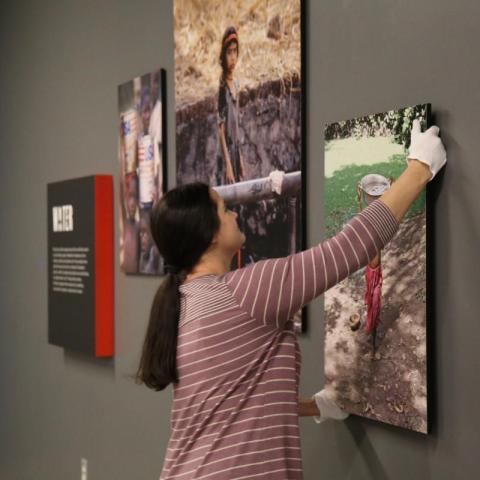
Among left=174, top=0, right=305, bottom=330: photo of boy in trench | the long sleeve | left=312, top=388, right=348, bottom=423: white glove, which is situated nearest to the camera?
the long sleeve

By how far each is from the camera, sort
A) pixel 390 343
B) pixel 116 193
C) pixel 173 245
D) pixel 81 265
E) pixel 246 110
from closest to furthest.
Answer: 1. pixel 173 245
2. pixel 390 343
3. pixel 246 110
4. pixel 116 193
5. pixel 81 265

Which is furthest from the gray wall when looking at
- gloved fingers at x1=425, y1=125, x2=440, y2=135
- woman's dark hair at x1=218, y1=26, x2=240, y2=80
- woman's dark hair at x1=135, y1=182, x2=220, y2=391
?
woman's dark hair at x1=135, y1=182, x2=220, y2=391

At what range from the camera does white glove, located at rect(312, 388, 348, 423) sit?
201 centimetres

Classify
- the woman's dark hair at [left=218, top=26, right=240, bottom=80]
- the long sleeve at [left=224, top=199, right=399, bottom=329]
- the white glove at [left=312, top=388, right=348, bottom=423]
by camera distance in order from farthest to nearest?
1. the woman's dark hair at [left=218, top=26, right=240, bottom=80]
2. the white glove at [left=312, top=388, right=348, bottom=423]
3. the long sleeve at [left=224, top=199, right=399, bottom=329]

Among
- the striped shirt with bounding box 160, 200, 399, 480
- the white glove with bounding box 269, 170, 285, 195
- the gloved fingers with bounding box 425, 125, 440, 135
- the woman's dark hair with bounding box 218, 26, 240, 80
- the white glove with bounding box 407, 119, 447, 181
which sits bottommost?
the striped shirt with bounding box 160, 200, 399, 480

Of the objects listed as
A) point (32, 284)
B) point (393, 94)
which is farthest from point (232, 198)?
point (32, 284)

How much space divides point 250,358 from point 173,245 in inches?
11.5

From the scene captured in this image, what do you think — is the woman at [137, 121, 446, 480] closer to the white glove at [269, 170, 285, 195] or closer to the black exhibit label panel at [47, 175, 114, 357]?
the white glove at [269, 170, 285, 195]

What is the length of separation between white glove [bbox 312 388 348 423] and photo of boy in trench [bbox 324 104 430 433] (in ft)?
0.08

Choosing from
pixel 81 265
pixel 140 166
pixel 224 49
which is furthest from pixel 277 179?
pixel 81 265

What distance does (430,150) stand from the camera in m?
1.69

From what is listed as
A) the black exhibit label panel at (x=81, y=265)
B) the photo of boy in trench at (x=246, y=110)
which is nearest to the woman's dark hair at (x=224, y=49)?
the photo of boy in trench at (x=246, y=110)

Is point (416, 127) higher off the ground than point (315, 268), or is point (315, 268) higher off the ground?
point (416, 127)

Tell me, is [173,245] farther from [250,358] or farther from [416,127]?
[416,127]
